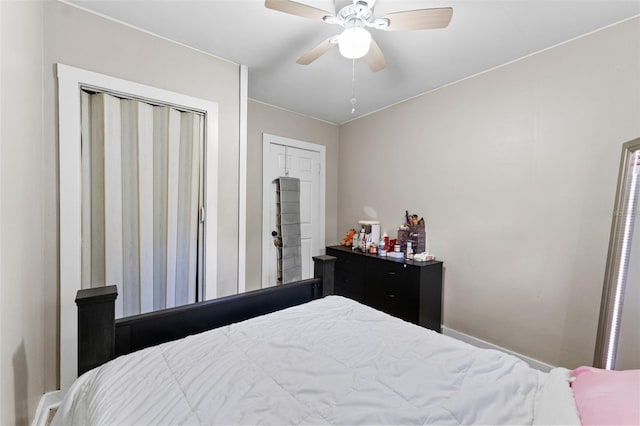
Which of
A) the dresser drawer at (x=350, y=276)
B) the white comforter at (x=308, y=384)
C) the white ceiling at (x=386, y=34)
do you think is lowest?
the dresser drawer at (x=350, y=276)

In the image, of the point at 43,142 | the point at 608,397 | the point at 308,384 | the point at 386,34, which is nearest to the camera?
the point at 608,397

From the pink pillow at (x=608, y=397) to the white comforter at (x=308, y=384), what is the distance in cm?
6

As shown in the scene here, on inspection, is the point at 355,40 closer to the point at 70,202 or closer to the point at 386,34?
the point at 386,34

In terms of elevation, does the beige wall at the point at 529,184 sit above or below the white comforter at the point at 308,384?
above

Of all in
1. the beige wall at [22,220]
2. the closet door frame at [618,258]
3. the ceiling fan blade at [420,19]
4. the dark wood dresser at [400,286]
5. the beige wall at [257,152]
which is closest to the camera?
the beige wall at [22,220]

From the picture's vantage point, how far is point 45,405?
1.63 meters

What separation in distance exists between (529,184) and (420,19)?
Result: 1584mm

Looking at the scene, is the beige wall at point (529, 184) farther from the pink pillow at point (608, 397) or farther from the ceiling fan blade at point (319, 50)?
the ceiling fan blade at point (319, 50)

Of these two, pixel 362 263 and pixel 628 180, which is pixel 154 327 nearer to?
pixel 362 263

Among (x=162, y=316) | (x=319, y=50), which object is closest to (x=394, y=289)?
(x=162, y=316)

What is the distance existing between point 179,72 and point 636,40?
3082 millimetres

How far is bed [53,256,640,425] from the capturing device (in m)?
0.79

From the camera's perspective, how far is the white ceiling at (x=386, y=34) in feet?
5.49

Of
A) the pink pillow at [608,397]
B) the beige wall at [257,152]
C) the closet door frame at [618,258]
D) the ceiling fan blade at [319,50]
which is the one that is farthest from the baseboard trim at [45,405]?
the closet door frame at [618,258]
